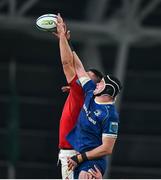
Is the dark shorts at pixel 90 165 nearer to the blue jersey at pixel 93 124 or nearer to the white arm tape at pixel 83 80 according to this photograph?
the blue jersey at pixel 93 124

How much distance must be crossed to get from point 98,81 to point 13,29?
43.6 feet

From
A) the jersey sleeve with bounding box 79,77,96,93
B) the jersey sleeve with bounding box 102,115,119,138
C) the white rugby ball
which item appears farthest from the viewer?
the white rugby ball

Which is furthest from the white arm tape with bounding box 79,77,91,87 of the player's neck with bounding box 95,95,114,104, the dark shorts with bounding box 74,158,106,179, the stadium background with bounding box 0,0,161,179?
the stadium background with bounding box 0,0,161,179

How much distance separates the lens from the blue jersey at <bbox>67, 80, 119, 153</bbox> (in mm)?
7941

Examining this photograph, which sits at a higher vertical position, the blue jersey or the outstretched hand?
the outstretched hand

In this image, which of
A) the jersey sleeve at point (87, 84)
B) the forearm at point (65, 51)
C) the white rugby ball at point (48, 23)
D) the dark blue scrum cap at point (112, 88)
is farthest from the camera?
the white rugby ball at point (48, 23)

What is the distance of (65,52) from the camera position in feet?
27.0

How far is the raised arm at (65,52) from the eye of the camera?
819cm

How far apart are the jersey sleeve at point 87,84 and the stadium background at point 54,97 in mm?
14133

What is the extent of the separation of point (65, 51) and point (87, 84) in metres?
0.39

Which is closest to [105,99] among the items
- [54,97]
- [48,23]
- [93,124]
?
[93,124]

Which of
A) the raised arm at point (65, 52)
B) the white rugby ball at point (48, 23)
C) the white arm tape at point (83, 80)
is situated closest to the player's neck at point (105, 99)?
the white arm tape at point (83, 80)

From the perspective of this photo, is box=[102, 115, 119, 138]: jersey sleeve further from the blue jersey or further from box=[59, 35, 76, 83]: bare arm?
box=[59, 35, 76, 83]: bare arm

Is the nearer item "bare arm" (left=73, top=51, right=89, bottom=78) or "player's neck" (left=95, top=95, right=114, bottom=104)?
"player's neck" (left=95, top=95, right=114, bottom=104)
